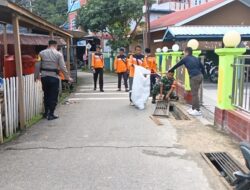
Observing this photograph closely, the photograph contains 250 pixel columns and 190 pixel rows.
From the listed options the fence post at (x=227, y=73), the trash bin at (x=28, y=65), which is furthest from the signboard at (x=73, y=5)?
the fence post at (x=227, y=73)

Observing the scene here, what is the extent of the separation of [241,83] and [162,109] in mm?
3469

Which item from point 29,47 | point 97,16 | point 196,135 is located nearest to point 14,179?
point 196,135

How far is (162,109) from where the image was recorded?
10281mm

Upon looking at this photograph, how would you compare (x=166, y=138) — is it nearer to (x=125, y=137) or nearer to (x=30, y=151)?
(x=125, y=137)

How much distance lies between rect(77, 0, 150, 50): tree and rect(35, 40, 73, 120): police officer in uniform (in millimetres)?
17670

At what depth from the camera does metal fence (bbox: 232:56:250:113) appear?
686 cm

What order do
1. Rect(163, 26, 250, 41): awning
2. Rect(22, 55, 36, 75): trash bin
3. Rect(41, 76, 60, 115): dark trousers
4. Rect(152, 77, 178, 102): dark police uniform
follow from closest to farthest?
1. Rect(22, 55, 36, 75): trash bin
2. Rect(41, 76, 60, 115): dark trousers
3. Rect(152, 77, 178, 102): dark police uniform
4. Rect(163, 26, 250, 41): awning

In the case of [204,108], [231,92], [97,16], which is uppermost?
[97,16]

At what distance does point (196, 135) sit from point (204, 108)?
4.08m

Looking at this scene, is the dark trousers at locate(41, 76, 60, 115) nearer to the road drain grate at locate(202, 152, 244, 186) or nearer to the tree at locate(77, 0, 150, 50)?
the road drain grate at locate(202, 152, 244, 186)

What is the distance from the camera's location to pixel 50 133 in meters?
7.37

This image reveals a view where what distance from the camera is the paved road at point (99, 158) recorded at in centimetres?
471

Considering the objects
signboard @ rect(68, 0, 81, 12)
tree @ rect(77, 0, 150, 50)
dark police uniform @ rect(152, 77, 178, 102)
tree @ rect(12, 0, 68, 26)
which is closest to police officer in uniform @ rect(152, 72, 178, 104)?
dark police uniform @ rect(152, 77, 178, 102)

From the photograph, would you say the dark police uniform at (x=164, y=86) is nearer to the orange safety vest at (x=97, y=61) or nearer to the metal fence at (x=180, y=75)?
the metal fence at (x=180, y=75)
